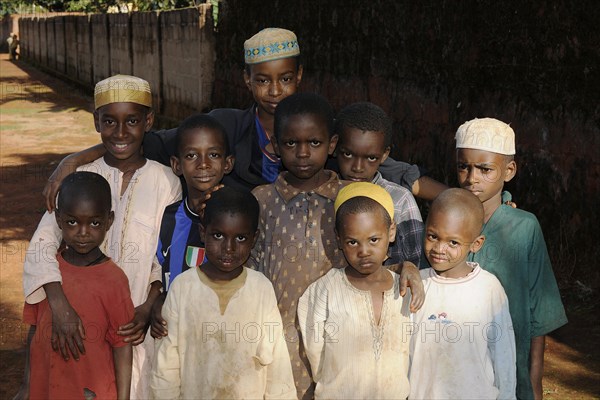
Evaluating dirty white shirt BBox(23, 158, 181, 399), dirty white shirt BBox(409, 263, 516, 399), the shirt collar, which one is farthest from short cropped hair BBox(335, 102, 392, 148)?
dirty white shirt BBox(23, 158, 181, 399)

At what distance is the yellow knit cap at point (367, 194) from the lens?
8.49 ft

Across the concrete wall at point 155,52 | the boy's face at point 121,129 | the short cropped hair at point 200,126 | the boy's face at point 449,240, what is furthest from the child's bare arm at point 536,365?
the concrete wall at point 155,52

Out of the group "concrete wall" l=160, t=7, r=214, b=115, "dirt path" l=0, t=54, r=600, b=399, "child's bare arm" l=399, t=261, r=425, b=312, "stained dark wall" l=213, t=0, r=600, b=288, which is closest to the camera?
"child's bare arm" l=399, t=261, r=425, b=312

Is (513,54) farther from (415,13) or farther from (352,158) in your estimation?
(352,158)

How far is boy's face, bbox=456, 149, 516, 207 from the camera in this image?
8.96 ft

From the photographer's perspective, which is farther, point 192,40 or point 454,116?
point 192,40

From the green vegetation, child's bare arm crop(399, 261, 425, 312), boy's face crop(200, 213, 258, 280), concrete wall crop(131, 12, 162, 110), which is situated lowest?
child's bare arm crop(399, 261, 425, 312)

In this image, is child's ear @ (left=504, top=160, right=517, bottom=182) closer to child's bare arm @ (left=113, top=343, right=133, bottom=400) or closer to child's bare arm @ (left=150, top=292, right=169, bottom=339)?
child's bare arm @ (left=150, top=292, right=169, bottom=339)

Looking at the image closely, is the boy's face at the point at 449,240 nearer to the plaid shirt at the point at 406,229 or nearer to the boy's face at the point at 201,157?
the plaid shirt at the point at 406,229

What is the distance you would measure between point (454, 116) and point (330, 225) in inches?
152

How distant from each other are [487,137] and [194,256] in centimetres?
125

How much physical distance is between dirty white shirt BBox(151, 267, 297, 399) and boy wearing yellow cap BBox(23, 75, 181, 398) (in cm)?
27

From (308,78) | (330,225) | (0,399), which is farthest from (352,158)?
(308,78)

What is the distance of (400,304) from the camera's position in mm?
2584
